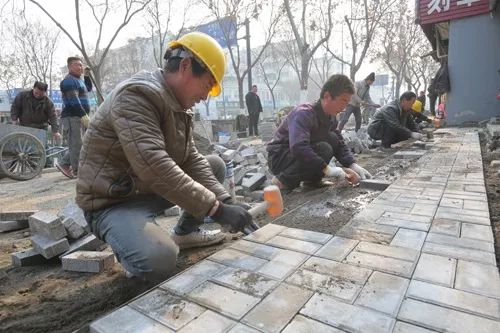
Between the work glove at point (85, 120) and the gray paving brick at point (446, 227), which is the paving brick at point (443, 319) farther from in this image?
the work glove at point (85, 120)

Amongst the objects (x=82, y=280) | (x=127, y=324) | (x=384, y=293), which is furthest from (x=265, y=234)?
(x=82, y=280)

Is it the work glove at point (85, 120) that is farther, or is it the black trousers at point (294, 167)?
the work glove at point (85, 120)

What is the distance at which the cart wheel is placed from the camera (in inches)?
227

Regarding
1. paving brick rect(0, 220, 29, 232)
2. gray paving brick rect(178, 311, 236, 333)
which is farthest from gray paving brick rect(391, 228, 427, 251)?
paving brick rect(0, 220, 29, 232)

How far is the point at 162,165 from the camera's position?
6.08ft

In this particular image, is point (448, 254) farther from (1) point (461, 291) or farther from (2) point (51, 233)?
(2) point (51, 233)

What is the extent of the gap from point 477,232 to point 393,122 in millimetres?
4826

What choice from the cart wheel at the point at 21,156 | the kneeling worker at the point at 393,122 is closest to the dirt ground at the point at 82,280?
the cart wheel at the point at 21,156

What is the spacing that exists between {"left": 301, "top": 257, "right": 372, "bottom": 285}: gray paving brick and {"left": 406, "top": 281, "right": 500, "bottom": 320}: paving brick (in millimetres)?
224

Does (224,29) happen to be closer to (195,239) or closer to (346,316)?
(195,239)

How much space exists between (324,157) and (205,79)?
2231 millimetres

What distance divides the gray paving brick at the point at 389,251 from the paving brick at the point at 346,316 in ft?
1.93

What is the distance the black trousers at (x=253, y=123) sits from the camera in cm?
1434

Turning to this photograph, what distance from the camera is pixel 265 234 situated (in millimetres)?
2391
